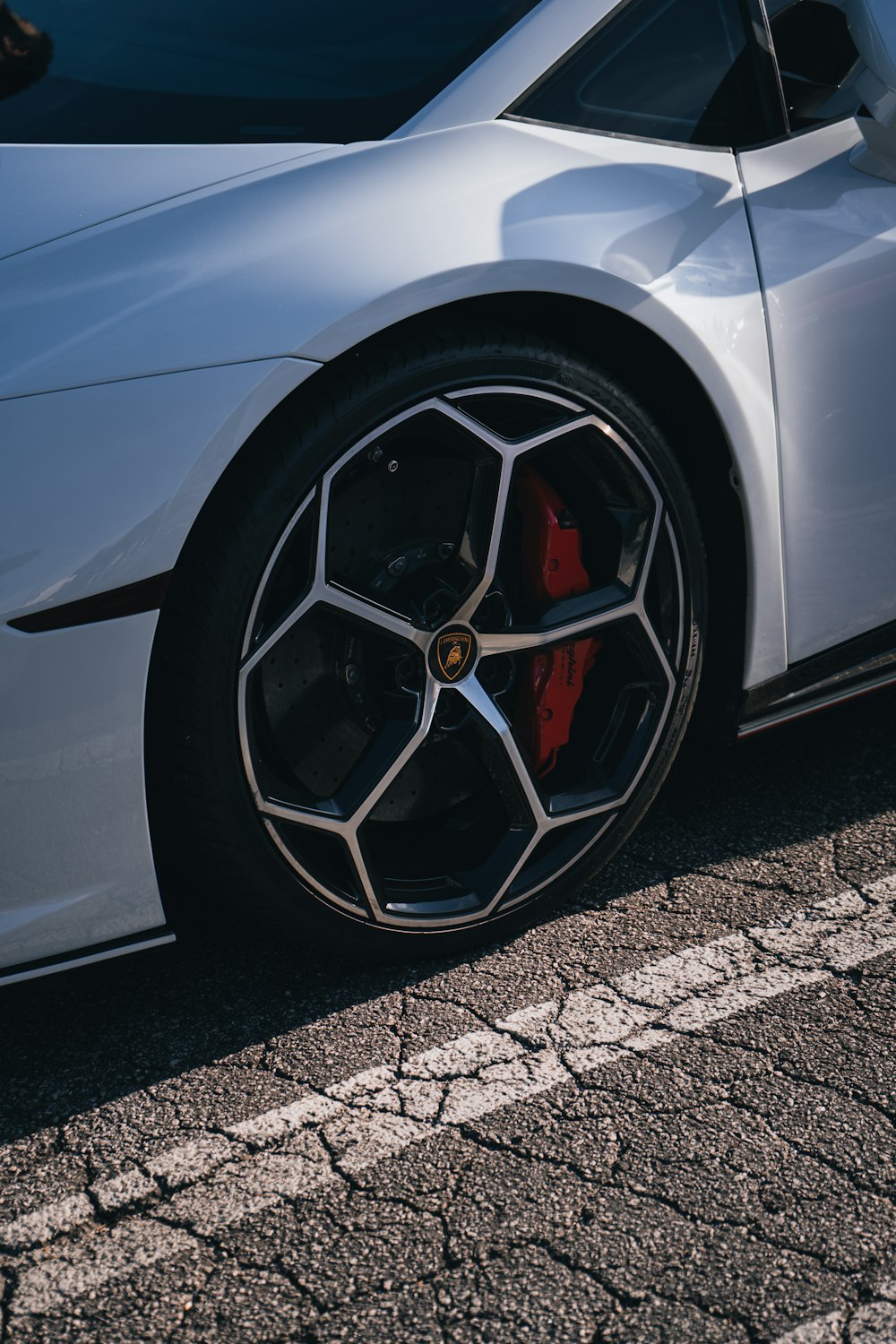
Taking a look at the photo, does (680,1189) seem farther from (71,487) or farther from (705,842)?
(71,487)

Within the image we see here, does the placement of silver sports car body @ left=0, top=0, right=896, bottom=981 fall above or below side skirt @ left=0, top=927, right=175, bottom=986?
above

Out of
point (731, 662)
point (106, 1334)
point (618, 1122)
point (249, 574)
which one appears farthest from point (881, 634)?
point (106, 1334)

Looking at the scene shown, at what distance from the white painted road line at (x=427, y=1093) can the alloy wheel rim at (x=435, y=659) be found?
238mm

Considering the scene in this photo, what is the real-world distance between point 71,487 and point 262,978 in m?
0.89

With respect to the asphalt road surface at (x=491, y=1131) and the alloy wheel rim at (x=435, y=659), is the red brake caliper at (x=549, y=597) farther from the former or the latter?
the asphalt road surface at (x=491, y=1131)

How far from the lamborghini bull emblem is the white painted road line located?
53 cm

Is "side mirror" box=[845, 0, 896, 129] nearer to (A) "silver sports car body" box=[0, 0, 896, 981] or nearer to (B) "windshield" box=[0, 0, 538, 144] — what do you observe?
(A) "silver sports car body" box=[0, 0, 896, 981]

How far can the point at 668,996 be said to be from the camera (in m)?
2.09

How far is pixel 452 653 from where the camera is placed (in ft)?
6.71

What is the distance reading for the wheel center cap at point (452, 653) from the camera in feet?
6.63

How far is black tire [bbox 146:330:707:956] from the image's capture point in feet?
5.98

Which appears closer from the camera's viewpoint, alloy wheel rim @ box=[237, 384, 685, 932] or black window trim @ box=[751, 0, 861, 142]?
alloy wheel rim @ box=[237, 384, 685, 932]

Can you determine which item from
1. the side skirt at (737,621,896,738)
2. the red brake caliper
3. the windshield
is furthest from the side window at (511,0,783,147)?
the side skirt at (737,621,896,738)

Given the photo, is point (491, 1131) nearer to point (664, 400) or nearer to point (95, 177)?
point (664, 400)
